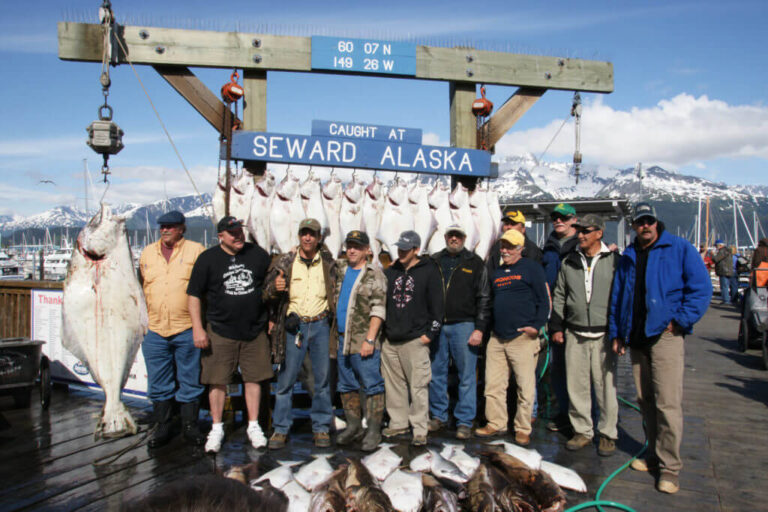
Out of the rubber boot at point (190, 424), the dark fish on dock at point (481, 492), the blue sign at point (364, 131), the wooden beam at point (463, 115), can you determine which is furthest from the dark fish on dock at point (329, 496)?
the wooden beam at point (463, 115)

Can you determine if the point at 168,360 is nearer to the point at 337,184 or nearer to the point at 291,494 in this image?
the point at 291,494

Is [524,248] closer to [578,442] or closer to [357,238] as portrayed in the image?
[357,238]

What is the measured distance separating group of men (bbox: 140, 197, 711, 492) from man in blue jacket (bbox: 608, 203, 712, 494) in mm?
66

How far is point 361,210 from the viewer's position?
5.24m

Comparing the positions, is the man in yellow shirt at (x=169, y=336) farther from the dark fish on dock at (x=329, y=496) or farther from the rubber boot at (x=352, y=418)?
the dark fish on dock at (x=329, y=496)

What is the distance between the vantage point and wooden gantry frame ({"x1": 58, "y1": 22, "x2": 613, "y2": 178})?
489cm

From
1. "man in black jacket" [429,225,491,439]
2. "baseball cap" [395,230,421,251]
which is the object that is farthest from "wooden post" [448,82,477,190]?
"baseball cap" [395,230,421,251]

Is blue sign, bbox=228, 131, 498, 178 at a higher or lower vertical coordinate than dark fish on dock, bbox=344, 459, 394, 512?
higher

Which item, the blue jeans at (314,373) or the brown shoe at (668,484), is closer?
the brown shoe at (668,484)

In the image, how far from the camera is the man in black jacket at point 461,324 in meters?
4.75

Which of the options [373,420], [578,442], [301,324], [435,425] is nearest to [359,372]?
[373,420]

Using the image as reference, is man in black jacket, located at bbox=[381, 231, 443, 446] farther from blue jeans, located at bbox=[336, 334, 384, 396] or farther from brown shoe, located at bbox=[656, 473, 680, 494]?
brown shoe, located at bbox=[656, 473, 680, 494]

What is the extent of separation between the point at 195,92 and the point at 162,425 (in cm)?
317

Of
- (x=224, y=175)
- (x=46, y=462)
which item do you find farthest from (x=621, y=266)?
(x=46, y=462)
